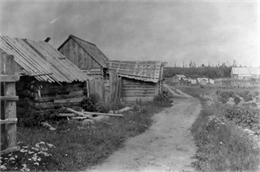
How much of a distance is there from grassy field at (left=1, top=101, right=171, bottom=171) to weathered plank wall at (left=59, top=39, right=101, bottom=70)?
10.6 metres

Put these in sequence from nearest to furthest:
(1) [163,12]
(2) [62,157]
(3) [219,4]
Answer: (2) [62,157]
(3) [219,4]
(1) [163,12]

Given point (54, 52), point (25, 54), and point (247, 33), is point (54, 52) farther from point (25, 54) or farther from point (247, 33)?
point (247, 33)

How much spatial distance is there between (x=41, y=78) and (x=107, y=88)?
7.36 metres

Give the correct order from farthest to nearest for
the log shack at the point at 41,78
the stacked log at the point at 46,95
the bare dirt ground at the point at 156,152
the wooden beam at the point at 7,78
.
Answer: the stacked log at the point at 46,95 → the log shack at the point at 41,78 → the bare dirt ground at the point at 156,152 → the wooden beam at the point at 7,78

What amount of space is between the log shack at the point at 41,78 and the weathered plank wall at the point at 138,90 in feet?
23.5

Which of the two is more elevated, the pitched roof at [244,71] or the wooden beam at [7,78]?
the pitched roof at [244,71]

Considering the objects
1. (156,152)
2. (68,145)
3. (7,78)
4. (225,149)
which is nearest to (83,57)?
(68,145)

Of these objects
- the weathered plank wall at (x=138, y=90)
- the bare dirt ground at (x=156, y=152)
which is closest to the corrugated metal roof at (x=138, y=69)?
the weathered plank wall at (x=138, y=90)

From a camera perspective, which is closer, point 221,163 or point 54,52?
point 221,163

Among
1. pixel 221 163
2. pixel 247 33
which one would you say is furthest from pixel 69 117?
pixel 247 33

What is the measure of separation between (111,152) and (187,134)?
3.96m

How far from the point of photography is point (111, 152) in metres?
6.49

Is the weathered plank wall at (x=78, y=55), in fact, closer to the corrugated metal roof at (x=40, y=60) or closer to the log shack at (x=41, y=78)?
the corrugated metal roof at (x=40, y=60)

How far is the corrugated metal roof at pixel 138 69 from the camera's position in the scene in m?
19.3
